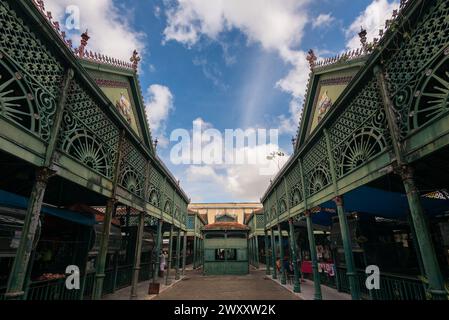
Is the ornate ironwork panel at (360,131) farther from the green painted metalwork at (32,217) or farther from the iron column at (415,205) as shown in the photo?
the green painted metalwork at (32,217)

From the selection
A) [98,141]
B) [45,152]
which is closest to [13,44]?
[45,152]

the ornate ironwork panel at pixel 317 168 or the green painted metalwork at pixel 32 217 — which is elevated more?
the ornate ironwork panel at pixel 317 168

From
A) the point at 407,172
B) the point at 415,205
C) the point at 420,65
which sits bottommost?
the point at 415,205

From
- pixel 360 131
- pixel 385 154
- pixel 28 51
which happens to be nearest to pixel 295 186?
pixel 360 131

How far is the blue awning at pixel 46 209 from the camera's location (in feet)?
24.6

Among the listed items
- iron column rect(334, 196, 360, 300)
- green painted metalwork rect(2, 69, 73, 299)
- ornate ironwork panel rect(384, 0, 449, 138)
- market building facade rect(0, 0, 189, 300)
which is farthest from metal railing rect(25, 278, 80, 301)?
ornate ironwork panel rect(384, 0, 449, 138)

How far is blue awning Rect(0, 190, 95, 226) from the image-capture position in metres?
7.49

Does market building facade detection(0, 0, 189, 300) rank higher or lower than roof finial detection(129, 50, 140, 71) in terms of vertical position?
lower

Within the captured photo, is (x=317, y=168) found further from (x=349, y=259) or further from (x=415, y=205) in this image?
(x=415, y=205)

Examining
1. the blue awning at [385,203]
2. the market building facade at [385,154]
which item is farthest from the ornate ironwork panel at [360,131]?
the blue awning at [385,203]

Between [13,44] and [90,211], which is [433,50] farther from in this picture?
[90,211]

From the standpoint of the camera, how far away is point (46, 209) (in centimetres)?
822

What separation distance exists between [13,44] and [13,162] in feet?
8.44

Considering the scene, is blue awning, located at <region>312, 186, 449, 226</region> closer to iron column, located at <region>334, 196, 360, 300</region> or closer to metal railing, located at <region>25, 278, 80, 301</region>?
iron column, located at <region>334, 196, 360, 300</region>
